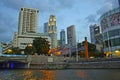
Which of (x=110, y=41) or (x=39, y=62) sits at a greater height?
(x=110, y=41)

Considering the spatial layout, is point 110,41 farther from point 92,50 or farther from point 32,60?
point 32,60

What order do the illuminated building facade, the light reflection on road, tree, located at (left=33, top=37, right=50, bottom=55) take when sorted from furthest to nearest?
tree, located at (left=33, top=37, right=50, bottom=55) → the illuminated building facade → the light reflection on road

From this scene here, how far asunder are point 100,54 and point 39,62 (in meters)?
51.5

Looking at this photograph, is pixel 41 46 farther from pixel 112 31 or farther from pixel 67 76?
pixel 67 76

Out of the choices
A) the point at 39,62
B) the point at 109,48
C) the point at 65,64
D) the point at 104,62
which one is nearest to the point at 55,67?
the point at 65,64

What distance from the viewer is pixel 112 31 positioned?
359 ft

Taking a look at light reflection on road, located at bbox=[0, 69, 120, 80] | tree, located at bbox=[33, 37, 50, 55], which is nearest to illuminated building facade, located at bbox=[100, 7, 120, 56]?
tree, located at bbox=[33, 37, 50, 55]

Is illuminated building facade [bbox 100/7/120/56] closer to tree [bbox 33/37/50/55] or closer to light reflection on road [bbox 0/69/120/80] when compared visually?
tree [bbox 33/37/50/55]

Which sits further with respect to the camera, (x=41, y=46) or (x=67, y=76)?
(x=41, y=46)

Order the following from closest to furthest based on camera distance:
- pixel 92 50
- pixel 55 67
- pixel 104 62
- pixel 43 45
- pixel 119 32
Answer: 1. pixel 104 62
2. pixel 55 67
3. pixel 119 32
4. pixel 43 45
5. pixel 92 50

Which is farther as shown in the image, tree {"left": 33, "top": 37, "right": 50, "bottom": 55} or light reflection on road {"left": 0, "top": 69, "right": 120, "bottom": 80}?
tree {"left": 33, "top": 37, "right": 50, "bottom": 55}

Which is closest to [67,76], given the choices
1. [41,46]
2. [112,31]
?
[41,46]

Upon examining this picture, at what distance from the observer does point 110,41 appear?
111 meters

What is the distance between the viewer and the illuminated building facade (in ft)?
349
